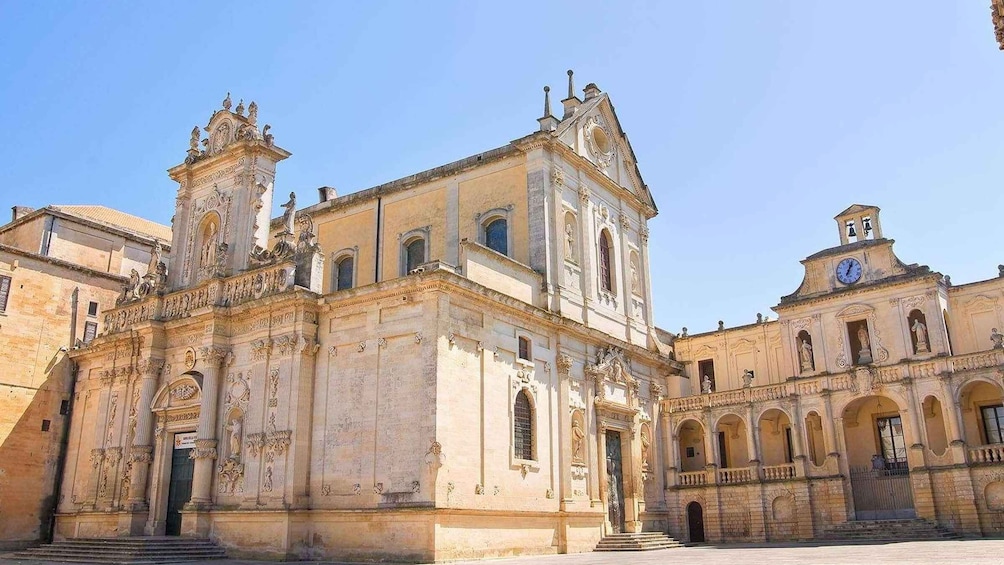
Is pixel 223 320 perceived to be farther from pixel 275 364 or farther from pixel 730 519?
pixel 730 519

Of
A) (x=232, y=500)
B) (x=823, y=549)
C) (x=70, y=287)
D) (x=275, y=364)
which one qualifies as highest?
(x=70, y=287)

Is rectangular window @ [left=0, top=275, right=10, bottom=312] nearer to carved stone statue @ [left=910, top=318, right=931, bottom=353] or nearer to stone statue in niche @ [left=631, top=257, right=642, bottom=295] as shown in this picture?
stone statue in niche @ [left=631, top=257, right=642, bottom=295]

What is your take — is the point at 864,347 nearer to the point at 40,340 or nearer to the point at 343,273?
the point at 343,273

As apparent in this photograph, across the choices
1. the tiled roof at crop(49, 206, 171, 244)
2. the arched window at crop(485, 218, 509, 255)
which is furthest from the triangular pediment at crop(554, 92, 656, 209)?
the tiled roof at crop(49, 206, 171, 244)

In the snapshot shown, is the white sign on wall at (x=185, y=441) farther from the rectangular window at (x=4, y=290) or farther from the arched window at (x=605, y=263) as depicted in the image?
the arched window at (x=605, y=263)

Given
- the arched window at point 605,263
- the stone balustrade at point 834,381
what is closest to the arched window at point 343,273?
the arched window at point 605,263

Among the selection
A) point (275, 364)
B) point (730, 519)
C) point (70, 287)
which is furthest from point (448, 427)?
point (70, 287)

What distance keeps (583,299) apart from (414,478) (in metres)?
10.1

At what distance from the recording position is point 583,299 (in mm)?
28562

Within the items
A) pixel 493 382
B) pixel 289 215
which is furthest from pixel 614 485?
Answer: pixel 289 215

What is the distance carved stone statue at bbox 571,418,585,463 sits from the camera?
85.6ft

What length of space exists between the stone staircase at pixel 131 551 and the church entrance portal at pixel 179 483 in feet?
6.88

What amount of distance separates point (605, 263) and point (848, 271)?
30.3ft

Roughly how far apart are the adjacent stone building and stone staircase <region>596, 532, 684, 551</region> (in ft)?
63.6
